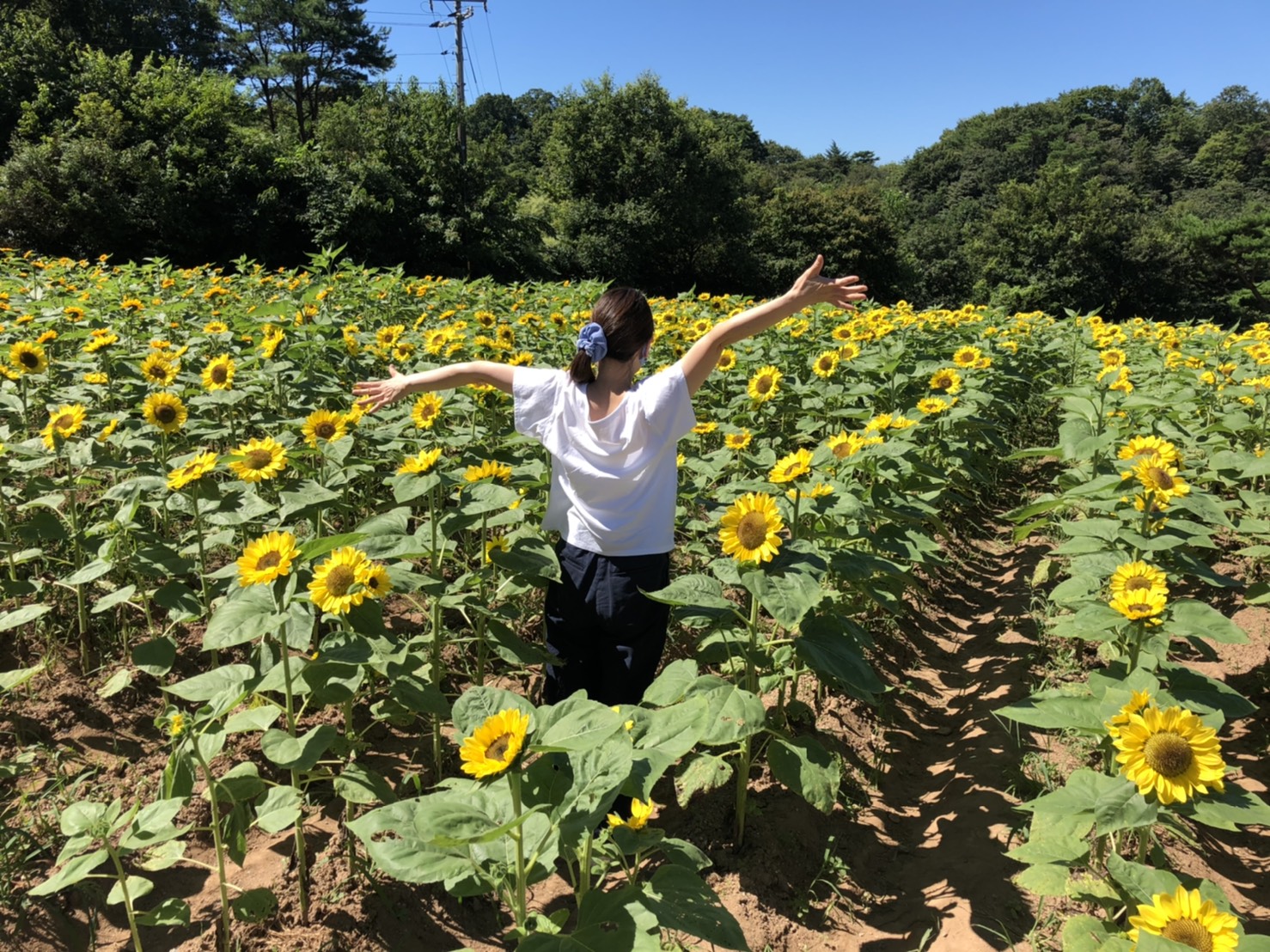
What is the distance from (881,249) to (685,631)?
3569 centimetres

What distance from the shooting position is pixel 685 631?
11.6 feet

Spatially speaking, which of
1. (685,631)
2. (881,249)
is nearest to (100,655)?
(685,631)

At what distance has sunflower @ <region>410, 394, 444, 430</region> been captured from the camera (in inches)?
122

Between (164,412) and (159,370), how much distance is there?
0.83m

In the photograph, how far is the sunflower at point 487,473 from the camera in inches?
102

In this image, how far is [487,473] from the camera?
2648 millimetres

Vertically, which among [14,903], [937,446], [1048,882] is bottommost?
[14,903]

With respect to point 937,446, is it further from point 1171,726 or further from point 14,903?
point 14,903

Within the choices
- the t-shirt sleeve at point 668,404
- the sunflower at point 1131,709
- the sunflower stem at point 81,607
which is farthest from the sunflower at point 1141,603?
the sunflower stem at point 81,607

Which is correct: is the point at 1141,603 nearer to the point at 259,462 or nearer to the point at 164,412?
the point at 259,462

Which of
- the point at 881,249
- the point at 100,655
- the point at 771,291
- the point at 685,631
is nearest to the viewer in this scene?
the point at 100,655

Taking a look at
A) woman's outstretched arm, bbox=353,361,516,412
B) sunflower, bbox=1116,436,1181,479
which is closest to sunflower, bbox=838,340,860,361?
sunflower, bbox=1116,436,1181,479

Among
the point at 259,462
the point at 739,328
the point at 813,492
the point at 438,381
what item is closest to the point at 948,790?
the point at 813,492

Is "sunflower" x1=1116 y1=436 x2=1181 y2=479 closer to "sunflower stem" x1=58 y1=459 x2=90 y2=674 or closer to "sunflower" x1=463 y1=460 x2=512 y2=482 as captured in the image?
"sunflower" x1=463 y1=460 x2=512 y2=482
